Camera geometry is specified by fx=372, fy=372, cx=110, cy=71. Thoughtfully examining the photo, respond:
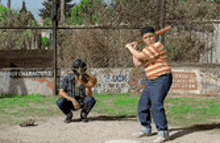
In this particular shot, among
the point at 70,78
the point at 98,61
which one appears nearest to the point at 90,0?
the point at 98,61

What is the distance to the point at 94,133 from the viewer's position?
6359mm

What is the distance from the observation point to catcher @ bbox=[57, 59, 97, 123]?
689cm

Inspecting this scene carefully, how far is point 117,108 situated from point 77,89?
7.64ft

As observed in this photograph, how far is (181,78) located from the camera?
11203 millimetres

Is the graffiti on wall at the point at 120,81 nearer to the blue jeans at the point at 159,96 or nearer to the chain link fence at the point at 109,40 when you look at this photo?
the chain link fence at the point at 109,40

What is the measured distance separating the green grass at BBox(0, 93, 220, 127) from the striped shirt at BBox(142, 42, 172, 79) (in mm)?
2001

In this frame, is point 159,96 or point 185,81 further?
point 185,81

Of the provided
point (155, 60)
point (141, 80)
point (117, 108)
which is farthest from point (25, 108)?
point (155, 60)

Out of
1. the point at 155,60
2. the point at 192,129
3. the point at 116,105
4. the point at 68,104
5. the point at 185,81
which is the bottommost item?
the point at 192,129

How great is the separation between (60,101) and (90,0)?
19.9 meters

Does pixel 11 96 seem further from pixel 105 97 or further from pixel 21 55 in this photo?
pixel 105 97

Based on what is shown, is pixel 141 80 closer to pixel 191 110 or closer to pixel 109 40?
pixel 109 40

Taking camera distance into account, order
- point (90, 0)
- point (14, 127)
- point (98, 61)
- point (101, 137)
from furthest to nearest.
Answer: point (90, 0) < point (98, 61) < point (14, 127) < point (101, 137)

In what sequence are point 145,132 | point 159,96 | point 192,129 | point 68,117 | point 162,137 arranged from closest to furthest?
point 159,96 < point 162,137 < point 145,132 < point 192,129 < point 68,117
